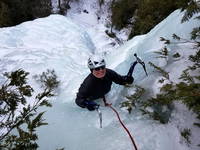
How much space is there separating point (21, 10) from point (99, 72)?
13.9 meters

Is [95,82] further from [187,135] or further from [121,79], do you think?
[187,135]

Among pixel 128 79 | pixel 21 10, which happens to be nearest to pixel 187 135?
pixel 128 79

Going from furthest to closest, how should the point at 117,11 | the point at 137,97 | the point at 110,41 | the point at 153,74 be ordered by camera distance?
the point at 117,11, the point at 110,41, the point at 153,74, the point at 137,97

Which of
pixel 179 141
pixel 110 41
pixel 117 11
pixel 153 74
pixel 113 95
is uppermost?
pixel 153 74

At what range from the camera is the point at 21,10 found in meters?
16.6

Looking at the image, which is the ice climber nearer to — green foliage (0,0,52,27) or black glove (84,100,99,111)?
black glove (84,100,99,111)

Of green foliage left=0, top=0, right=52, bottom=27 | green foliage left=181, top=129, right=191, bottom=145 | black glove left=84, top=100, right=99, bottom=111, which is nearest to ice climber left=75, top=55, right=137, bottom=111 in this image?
black glove left=84, top=100, right=99, bottom=111

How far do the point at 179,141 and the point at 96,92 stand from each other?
1613mm

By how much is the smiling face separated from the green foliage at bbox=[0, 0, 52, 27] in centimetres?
1159

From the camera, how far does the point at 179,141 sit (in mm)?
2936

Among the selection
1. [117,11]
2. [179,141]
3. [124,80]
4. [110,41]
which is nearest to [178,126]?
[179,141]

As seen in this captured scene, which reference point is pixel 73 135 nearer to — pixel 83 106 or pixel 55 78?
pixel 83 106

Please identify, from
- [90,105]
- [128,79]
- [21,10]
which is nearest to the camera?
[90,105]

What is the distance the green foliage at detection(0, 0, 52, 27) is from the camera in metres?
15.0
